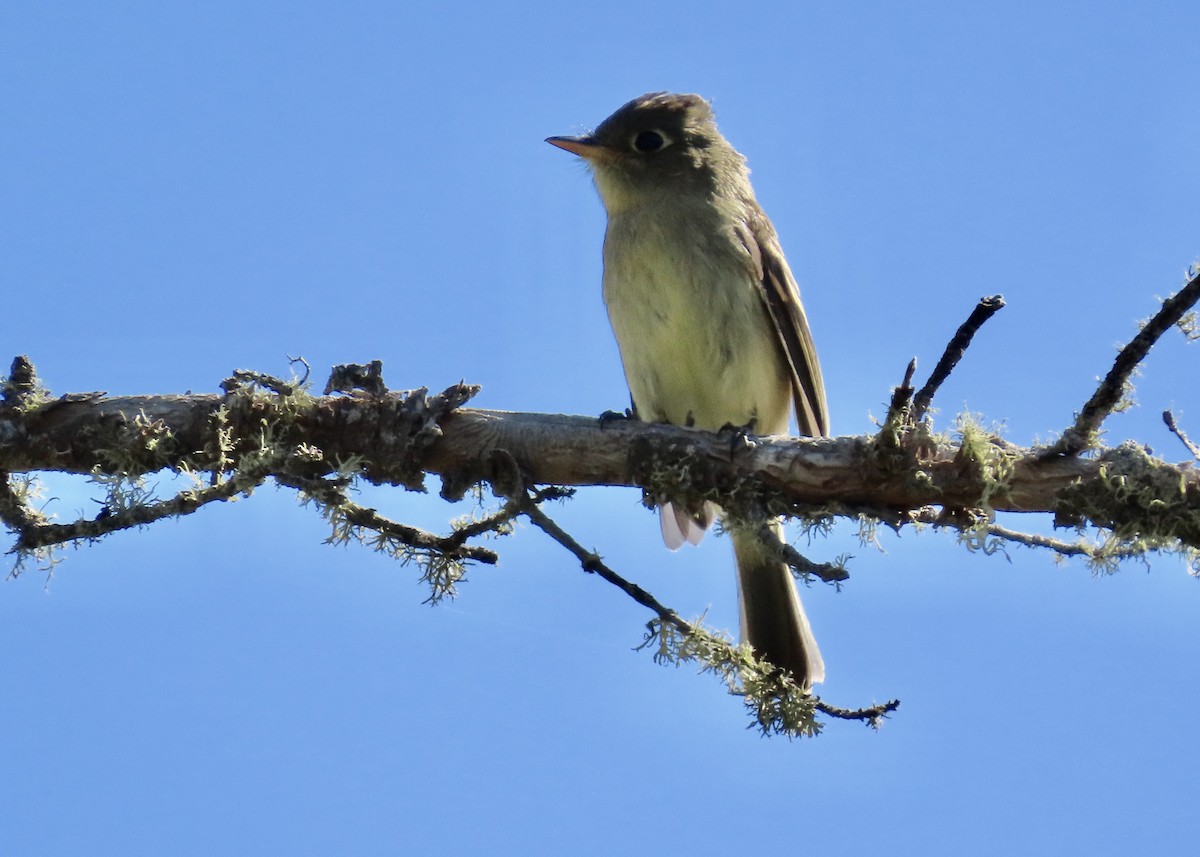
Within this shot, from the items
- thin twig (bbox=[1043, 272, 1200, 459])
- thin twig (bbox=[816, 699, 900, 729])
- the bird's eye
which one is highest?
the bird's eye

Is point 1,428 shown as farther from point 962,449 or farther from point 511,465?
point 962,449

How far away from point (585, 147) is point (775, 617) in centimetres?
248

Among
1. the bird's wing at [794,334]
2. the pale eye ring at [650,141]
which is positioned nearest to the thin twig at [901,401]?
the bird's wing at [794,334]

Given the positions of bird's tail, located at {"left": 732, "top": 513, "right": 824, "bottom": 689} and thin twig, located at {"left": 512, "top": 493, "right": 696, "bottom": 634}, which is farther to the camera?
bird's tail, located at {"left": 732, "top": 513, "right": 824, "bottom": 689}

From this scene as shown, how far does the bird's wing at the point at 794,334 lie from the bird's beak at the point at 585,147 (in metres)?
0.90

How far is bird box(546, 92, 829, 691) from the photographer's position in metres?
5.45

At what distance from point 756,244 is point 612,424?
1.88m

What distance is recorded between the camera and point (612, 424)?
427cm

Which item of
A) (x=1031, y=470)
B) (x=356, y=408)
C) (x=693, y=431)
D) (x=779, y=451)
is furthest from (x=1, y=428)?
(x=1031, y=470)

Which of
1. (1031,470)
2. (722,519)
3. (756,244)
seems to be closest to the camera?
(1031,470)

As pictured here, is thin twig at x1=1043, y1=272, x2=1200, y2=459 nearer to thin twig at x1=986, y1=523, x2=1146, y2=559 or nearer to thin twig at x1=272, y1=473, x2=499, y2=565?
thin twig at x1=986, y1=523, x2=1146, y2=559

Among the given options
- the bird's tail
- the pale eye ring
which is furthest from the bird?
the pale eye ring

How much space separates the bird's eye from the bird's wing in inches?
30.2

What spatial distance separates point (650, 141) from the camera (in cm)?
638
